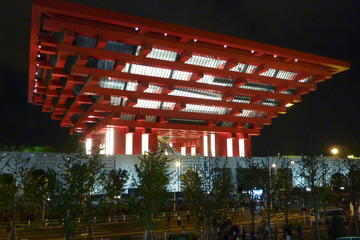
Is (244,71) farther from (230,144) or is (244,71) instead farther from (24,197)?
(24,197)

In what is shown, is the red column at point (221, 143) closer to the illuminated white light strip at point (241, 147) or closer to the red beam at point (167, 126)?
the red beam at point (167, 126)

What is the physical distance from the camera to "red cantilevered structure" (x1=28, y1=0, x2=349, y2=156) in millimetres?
48844

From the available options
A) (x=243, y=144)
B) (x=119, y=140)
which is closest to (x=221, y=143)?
(x=243, y=144)

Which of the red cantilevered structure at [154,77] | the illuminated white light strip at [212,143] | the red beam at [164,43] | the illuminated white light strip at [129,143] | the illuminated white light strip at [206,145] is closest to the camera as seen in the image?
the red beam at [164,43]

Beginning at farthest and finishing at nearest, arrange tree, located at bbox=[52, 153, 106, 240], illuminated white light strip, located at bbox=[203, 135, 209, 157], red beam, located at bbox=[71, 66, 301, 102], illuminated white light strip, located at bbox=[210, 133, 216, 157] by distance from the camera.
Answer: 1. illuminated white light strip, located at bbox=[203, 135, 209, 157]
2. illuminated white light strip, located at bbox=[210, 133, 216, 157]
3. red beam, located at bbox=[71, 66, 301, 102]
4. tree, located at bbox=[52, 153, 106, 240]

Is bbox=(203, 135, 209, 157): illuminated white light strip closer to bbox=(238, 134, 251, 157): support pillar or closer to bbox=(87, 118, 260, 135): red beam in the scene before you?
bbox=(87, 118, 260, 135): red beam

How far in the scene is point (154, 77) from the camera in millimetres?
57844

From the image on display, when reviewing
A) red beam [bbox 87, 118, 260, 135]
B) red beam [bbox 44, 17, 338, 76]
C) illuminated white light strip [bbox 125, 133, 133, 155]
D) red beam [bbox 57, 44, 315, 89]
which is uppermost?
red beam [bbox 44, 17, 338, 76]

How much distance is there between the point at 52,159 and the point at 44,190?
33.7 metres

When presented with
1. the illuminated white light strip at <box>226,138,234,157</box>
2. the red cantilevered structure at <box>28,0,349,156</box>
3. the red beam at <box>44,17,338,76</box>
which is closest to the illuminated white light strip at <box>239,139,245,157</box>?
the red cantilevered structure at <box>28,0,349,156</box>

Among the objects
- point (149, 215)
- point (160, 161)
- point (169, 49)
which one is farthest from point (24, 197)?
point (169, 49)

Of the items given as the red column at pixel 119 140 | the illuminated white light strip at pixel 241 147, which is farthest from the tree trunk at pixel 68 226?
the illuminated white light strip at pixel 241 147

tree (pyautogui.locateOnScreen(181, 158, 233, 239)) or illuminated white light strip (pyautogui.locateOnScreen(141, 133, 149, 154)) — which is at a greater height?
illuminated white light strip (pyautogui.locateOnScreen(141, 133, 149, 154))

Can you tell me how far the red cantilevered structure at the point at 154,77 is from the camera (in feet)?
160
